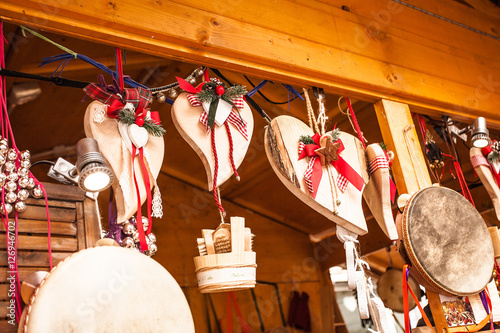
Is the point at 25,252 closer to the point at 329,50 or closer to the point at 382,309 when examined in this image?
the point at 382,309

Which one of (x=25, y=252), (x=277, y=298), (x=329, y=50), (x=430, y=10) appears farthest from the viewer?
(x=277, y=298)

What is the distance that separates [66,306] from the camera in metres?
1.07

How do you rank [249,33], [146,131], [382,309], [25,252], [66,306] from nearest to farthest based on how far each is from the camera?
1. [66,306]
2. [25,252]
3. [146,131]
4. [382,309]
5. [249,33]

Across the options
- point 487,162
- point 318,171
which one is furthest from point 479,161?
point 318,171

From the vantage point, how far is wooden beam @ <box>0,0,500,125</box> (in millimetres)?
1472

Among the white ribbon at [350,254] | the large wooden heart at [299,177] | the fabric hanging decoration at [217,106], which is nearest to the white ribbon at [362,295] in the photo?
the white ribbon at [350,254]

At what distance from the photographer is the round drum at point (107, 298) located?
1.05 metres

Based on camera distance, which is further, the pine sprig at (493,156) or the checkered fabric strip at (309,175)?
the pine sprig at (493,156)

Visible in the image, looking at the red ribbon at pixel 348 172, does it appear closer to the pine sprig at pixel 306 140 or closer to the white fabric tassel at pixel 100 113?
the pine sprig at pixel 306 140

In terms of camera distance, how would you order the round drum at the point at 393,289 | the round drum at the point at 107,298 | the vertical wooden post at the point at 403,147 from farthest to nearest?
1. the round drum at the point at 393,289
2. the vertical wooden post at the point at 403,147
3. the round drum at the point at 107,298

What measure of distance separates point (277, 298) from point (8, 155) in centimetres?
420

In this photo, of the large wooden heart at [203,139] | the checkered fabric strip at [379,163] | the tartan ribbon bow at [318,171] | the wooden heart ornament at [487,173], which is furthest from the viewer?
the wooden heart ornament at [487,173]

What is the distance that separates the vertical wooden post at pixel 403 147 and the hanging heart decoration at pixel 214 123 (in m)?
0.71

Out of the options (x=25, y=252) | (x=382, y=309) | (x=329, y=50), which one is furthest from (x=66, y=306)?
(x=329, y=50)
